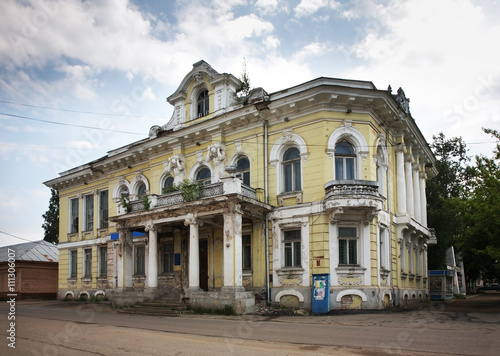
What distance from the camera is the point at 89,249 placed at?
96.6 ft

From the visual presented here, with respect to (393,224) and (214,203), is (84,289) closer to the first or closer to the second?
(214,203)

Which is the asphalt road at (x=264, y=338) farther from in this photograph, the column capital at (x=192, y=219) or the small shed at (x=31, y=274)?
the small shed at (x=31, y=274)

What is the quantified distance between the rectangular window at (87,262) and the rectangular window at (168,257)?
26.0 ft

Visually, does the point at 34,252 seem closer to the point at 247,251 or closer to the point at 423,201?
the point at 247,251

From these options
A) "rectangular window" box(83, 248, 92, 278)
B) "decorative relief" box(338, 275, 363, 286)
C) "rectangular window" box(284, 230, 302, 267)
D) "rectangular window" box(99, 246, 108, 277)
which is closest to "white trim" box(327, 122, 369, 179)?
"rectangular window" box(284, 230, 302, 267)

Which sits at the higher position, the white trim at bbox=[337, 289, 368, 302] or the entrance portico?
the entrance portico

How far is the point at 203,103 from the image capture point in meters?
24.1

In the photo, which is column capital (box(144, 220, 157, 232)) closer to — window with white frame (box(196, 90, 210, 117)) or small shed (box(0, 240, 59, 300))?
window with white frame (box(196, 90, 210, 117))

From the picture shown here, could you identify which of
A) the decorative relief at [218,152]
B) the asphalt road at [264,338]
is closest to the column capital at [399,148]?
the decorative relief at [218,152]

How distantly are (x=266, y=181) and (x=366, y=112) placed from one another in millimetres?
5307

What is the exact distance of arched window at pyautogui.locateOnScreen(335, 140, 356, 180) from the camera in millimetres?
19578

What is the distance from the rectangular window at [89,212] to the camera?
2991 cm

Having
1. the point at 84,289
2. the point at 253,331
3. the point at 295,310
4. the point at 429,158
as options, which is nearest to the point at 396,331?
the point at 253,331

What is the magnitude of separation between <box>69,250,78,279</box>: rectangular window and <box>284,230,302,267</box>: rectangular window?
17.1m
